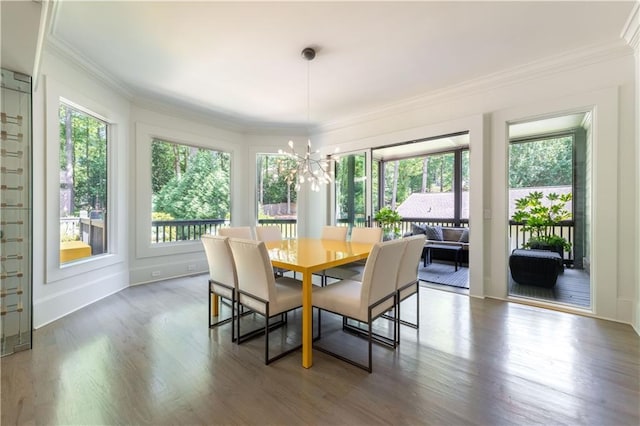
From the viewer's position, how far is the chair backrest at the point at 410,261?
2.25 meters

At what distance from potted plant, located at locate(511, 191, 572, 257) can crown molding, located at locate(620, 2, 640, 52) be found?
2.06 m

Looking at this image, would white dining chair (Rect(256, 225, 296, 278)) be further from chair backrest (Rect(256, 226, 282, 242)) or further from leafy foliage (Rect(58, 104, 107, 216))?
leafy foliage (Rect(58, 104, 107, 216))

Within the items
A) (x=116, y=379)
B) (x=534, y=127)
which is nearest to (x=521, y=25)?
(x=534, y=127)

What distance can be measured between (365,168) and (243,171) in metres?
2.32

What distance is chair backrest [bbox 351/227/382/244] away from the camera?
3250 mm

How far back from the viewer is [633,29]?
236cm

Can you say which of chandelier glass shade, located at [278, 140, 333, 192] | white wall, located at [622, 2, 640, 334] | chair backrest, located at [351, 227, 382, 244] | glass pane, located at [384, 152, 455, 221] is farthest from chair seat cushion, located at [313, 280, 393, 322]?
glass pane, located at [384, 152, 455, 221]

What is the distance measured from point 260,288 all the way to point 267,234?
1605 mm

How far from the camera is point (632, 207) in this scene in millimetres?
2613

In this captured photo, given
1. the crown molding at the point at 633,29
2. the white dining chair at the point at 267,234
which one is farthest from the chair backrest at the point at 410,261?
the crown molding at the point at 633,29

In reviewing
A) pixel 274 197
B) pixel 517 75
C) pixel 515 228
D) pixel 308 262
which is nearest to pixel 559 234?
pixel 515 228

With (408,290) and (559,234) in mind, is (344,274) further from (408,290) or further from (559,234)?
(559,234)

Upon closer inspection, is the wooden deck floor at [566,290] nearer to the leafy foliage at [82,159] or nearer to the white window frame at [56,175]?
the white window frame at [56,175]

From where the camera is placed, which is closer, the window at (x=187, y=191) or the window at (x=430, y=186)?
the window at (x=187, y=191)
